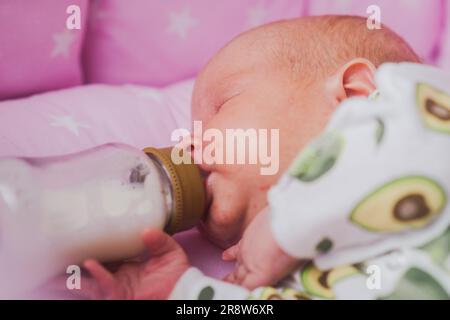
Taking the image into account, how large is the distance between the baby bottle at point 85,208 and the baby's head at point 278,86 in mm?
45

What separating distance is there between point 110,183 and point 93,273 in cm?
10

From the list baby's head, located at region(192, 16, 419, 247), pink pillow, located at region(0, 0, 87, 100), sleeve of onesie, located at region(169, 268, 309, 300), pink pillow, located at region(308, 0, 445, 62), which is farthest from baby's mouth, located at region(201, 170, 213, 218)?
pink pillow, located at region(308, 0, 445, 62)

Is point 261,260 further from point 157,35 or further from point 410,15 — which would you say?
point 410,15

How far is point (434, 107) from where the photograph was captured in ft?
2.09

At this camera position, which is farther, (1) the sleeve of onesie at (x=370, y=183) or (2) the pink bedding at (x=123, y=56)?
(2) the pink bedding at (x=123, y=56)

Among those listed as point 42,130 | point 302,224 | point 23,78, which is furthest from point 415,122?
point 23,78

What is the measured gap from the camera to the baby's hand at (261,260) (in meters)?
0.65

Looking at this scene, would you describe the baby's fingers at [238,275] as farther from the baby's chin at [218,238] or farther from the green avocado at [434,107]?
the green avocado at [434,107]

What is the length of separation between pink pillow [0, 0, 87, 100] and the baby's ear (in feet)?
1.51

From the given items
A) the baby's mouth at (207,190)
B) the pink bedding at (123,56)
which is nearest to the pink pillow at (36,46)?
the pink bedding at (123,56)

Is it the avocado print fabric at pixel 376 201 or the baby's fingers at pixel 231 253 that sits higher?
the avocado print fabric at pixel 376 201

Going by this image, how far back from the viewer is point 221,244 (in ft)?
2.56

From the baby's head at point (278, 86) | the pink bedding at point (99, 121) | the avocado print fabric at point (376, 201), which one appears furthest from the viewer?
the pink bedding at point (99, 121)
